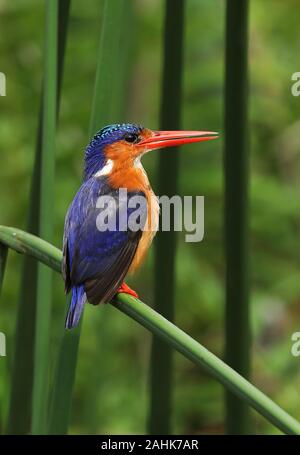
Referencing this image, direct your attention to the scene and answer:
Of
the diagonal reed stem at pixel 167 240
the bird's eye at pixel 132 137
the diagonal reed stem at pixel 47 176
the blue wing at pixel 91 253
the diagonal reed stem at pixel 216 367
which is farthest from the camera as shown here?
the bird's eye at pixel 132 137

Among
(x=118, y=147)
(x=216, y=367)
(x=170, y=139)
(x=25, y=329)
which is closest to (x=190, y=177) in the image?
(x=118, y=147)

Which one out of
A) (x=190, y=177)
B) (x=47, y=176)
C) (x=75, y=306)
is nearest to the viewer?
(x=47, y=176)

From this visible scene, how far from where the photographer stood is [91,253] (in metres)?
1.13

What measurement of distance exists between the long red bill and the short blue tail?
0.25 m

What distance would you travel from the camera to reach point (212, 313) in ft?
9.12

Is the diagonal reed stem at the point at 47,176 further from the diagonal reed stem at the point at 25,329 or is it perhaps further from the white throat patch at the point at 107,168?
the white throat patch at the point at 107,168

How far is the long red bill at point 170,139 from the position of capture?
114 cm

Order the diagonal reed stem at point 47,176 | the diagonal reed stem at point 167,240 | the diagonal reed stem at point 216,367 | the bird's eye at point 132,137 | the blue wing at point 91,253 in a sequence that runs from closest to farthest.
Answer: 1. the diagonal reed stem at point 216,367
2. the diagonal reed stem at point 47,176
3. the blue wing at point 91,253
4. the diagonal reed stem at point 167,240
5. the bird's eye at point 132,137

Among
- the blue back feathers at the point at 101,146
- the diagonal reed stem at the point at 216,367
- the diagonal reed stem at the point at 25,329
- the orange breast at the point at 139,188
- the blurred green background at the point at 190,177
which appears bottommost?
the diagonal reed stem at the point at 216,367

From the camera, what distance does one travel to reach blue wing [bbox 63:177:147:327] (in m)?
1.11

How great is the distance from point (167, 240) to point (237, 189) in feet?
0.65

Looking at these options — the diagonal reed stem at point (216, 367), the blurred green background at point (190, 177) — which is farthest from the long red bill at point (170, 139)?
the blurred green background at point (190, 177)

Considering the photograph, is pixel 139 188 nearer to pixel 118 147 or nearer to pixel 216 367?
pixel 118 147
